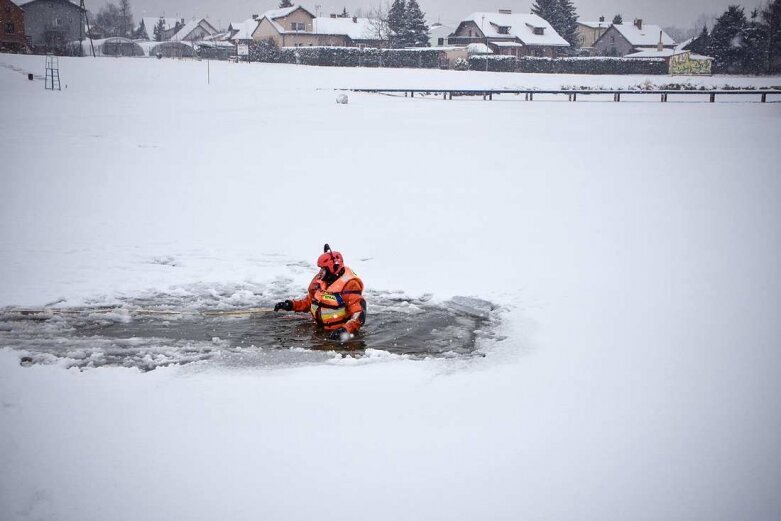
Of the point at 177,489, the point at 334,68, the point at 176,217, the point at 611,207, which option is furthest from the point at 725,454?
the point at 334,68

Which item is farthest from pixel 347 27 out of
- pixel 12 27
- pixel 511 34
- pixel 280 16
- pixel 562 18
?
pixel 12 27

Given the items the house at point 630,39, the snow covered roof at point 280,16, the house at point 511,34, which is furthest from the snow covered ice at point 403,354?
the house at point 630,39

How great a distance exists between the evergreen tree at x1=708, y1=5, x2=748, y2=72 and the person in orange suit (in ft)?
214

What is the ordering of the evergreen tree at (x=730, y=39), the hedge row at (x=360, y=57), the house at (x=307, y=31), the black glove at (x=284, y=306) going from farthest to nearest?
the house at (x=307, y=31)
the evergreen tree at (x=730, y=39)
the hedge row at (x=360, y=57)
the black glove at (x=284, y=306)

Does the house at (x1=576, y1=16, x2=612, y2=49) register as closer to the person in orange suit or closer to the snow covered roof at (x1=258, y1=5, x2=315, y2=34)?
the snow covered roof at (x1=258, y1=5, x2=315, y2=34)

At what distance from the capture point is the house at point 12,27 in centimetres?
5638

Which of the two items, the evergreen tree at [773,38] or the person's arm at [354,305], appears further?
the evergreen tree at [773,38]

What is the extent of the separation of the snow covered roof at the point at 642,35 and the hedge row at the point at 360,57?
36.7 m

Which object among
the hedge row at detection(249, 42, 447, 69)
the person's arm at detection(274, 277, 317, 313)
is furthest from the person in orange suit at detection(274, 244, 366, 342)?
the hedge row at detection(249, 42, 447, 69)

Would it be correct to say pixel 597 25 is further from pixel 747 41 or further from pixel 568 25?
pixel 747 41

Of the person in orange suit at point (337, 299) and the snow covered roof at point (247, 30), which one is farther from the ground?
the snow covered roof at point (247, 30)

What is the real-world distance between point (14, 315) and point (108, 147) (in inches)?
486

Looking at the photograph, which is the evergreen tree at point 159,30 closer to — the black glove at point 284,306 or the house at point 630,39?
the house at point 630,39

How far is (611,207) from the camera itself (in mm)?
13531
